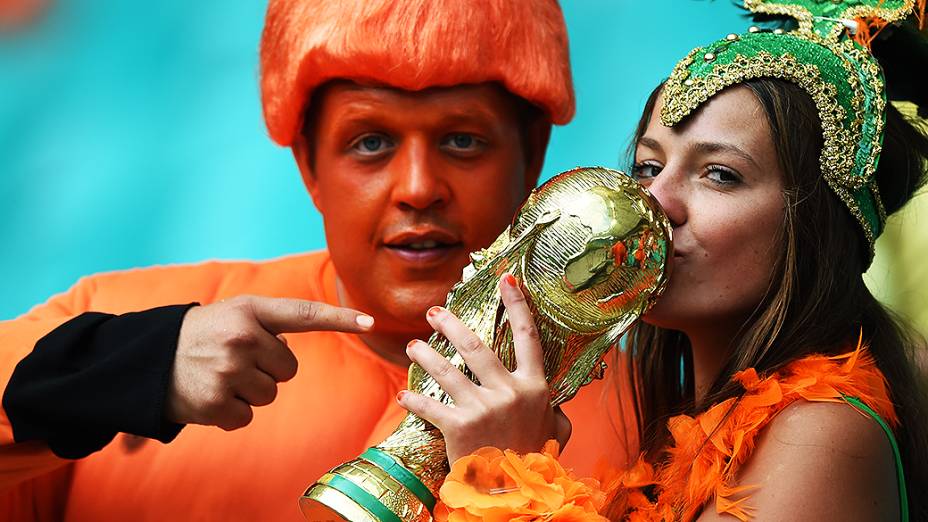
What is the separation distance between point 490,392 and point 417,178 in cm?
71

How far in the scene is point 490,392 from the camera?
1.62 m

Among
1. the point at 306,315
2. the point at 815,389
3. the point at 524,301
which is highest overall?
the point at 306,315

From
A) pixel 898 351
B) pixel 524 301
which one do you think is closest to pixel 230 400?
pixel 524 301

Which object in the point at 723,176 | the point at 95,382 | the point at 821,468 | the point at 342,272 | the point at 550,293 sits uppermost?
the point at 342,272

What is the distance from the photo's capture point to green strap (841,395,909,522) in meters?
1.71

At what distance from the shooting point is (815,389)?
1.72 m

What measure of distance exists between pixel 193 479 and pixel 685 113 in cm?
117

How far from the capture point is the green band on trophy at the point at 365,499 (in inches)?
63.2

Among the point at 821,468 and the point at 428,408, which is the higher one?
the point at 428,408

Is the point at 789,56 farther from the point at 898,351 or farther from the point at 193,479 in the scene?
the point at 193,479

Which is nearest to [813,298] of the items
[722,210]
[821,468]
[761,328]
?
[761,328]

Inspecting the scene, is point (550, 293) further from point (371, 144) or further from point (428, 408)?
point (371, 144)

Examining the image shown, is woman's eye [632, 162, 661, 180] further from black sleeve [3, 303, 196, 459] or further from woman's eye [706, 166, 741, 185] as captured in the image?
black sleeve [3, 303, 196, 459]

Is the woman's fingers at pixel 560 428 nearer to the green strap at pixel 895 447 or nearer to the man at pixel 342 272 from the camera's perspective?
the green strap at pixel 895 447
